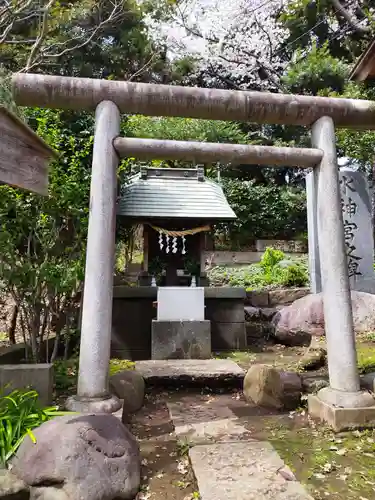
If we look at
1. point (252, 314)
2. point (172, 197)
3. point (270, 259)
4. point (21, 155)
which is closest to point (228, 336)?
point (252, 314)

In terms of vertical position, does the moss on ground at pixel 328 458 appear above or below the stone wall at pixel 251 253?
below

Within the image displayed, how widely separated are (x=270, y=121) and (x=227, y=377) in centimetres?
374

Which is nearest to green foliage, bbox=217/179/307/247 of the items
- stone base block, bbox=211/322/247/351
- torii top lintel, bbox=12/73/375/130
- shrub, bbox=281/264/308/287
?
shrub, bbox=281/264/308/287

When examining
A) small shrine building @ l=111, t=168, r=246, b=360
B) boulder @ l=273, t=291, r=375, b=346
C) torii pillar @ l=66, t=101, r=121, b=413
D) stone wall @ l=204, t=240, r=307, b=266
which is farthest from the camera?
stone wall @ l=204, t=240, r=307, b=266

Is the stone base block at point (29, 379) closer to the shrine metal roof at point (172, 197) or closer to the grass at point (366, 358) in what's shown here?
the grass at point (366, 358)

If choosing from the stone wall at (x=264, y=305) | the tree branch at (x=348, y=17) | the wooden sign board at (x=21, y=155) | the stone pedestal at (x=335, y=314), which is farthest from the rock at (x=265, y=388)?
the tree branch at (x=348, y=17)

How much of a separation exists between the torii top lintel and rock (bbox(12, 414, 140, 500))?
3.14 meters

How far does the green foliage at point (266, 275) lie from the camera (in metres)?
11.8

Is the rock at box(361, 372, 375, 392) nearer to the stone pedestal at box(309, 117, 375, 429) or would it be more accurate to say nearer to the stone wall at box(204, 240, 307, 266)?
the stone pedestal at box(309, 117, 375, 429)

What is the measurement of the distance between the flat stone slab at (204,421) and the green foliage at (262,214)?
13.9m

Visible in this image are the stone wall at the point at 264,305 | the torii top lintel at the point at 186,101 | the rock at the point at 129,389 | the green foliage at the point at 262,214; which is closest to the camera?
the torii top lintel at the point at 186,101

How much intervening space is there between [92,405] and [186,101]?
3.32 m

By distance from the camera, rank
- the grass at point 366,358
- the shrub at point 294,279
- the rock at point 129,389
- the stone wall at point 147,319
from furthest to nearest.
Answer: the shrub at point 294,279 < the stone wall at point 147,319 < the grass at point 366,358 < the rock at point 129,389

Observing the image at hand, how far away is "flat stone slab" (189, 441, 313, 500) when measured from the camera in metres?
2.38
